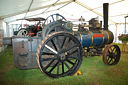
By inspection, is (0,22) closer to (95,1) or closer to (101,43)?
(101,43)

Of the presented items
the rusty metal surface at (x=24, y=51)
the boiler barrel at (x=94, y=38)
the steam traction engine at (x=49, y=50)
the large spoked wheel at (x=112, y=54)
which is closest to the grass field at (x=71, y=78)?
the steam traction engine at (x=49, y=50)

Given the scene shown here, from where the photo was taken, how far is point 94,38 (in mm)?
4242

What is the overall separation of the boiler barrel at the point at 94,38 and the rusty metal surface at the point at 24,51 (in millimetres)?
1851

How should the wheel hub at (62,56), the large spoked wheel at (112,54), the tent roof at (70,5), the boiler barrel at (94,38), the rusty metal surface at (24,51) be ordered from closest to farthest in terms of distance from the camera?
the wheel hub at (62,56) → the rusty metal surface at (24,51) → the large spoked wheel at (112,54) → the boiler barrel at (94,38) → the tent roof at (70,5)

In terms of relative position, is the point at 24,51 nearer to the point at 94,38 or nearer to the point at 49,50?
the point at 49,50

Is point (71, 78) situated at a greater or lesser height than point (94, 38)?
lesser

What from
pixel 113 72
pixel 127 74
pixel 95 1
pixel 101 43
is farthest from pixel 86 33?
pixel 95 1

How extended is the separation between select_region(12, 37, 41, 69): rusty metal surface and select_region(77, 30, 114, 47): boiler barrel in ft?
6.07

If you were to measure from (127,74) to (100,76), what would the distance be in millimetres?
944

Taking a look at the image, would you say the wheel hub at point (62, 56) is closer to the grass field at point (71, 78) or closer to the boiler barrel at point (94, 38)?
the grass field at point (71, 78)

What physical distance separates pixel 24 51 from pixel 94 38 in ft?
9.27

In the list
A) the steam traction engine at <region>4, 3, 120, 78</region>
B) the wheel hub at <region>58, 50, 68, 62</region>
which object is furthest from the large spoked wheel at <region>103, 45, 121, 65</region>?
the wheel hub at <region>58, 50, 68, 62</region>

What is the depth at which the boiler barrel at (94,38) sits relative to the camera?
401 cm

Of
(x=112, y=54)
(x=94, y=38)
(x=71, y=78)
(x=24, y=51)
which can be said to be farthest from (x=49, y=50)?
(x=112, y=54)
